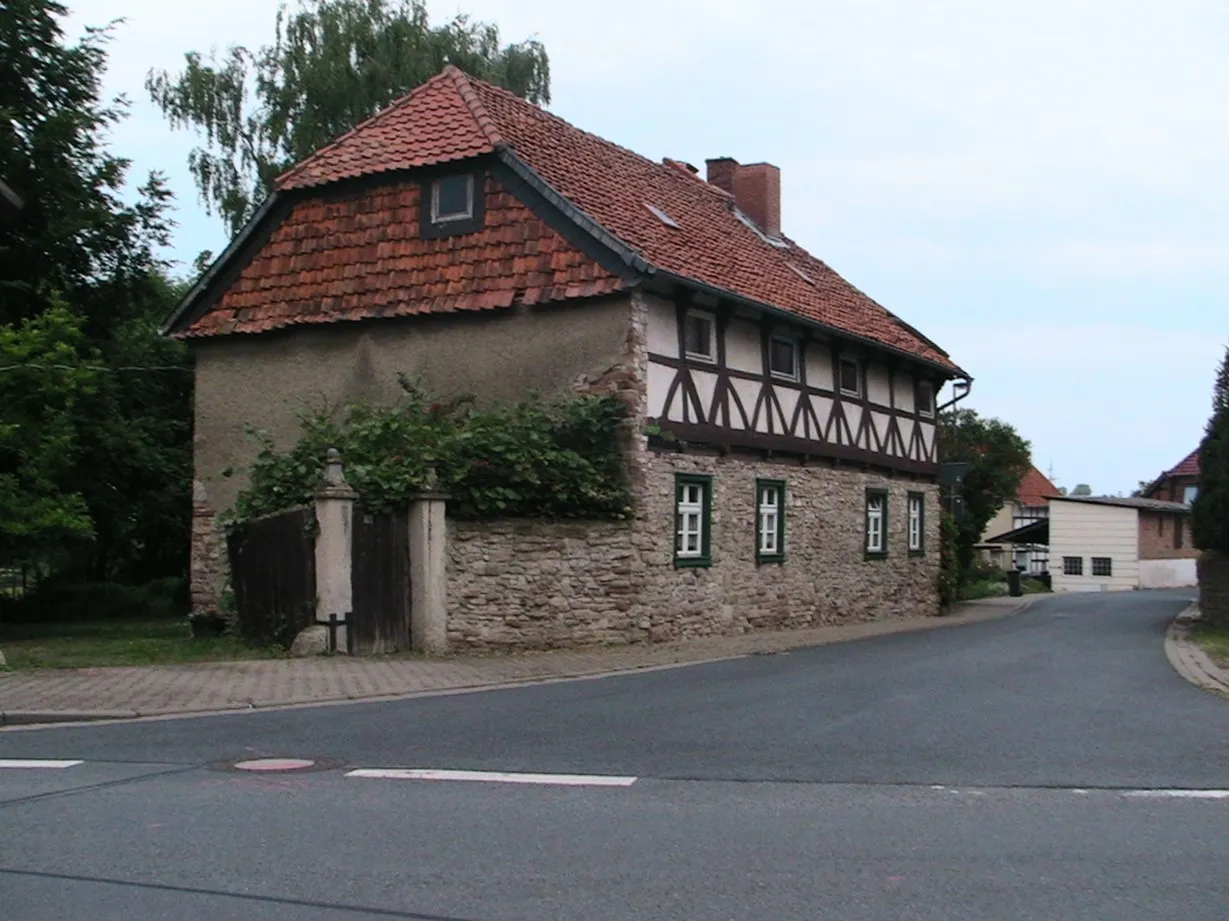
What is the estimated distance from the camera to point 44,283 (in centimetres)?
2850

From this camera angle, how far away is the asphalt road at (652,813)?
225 inches

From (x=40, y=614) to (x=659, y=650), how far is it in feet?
75.1

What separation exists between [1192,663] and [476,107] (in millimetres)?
13298

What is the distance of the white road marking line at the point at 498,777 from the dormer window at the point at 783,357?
1610 cm

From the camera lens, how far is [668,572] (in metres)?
20.5

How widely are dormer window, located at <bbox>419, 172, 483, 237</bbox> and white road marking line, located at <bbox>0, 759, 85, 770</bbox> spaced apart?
535 inches

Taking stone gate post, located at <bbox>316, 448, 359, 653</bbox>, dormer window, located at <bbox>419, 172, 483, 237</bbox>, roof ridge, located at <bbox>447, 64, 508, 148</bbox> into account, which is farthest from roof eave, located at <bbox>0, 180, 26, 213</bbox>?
stone gate post, located at <bbox>316, 448, 359, 653</bbox>

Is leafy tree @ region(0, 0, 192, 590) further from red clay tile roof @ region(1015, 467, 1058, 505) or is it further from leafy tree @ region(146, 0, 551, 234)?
red clay tile roof @ region(1015, 467, 1058, 505)

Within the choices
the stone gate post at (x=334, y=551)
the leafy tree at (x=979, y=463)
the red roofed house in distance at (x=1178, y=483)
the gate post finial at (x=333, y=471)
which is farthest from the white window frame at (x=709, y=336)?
the red roofed house in distance at (x=1178, y=483)

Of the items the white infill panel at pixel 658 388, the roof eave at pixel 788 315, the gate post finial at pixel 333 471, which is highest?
the roof eave at pixel 788 315

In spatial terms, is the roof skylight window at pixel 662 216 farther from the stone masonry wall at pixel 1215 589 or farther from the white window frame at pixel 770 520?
the stone masonry wall at pixel 1215 589

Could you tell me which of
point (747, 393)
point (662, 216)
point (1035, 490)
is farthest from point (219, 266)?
point (1035, 490)

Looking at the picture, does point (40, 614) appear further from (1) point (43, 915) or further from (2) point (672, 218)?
(1) point (43, 915)

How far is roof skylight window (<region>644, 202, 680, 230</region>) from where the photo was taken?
23.4 m
